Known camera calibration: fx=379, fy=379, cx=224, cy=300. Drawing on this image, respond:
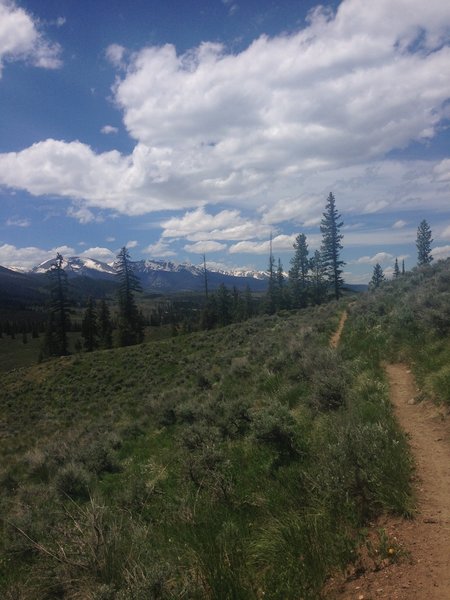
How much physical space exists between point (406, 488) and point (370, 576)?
138 centimetres

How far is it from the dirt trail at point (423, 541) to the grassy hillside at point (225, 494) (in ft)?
0.78

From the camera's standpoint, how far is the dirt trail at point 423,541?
3205mm

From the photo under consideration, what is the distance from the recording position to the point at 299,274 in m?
72.6

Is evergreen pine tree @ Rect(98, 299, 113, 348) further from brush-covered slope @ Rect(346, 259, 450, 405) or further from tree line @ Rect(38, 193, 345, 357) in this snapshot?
brush-covered slope @ Rect(346, 259, 450, 405)

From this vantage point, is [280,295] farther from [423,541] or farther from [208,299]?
[423,541]

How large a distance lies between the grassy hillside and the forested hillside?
21 millimetres

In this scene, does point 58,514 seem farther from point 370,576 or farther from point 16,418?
point 16,418

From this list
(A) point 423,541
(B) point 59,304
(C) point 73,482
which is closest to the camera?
(A) point 423,541

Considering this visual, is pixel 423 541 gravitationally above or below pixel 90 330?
above

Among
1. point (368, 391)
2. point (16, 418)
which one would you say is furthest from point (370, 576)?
point (16, 418)

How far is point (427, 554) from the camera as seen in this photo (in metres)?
3.55

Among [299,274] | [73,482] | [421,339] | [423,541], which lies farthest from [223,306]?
[423,541]

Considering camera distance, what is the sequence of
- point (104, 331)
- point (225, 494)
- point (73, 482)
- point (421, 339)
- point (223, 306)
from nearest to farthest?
point (225, 494), point (73, 482), point (421, 339), point (104, 331), point (223, 306)

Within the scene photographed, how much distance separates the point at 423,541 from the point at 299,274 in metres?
70.4
